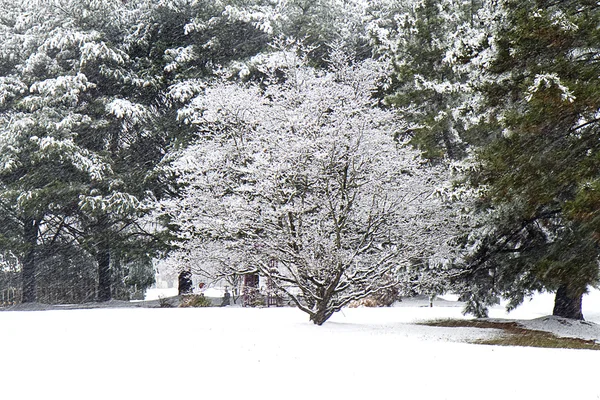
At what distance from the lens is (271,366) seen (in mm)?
8445

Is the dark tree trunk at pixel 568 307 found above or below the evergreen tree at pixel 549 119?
below

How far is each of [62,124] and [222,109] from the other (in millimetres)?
9144

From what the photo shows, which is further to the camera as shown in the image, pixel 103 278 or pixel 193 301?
pixel 103 278

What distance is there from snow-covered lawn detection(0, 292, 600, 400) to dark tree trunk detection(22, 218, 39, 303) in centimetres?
1298

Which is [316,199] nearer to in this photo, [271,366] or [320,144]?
[320,144]

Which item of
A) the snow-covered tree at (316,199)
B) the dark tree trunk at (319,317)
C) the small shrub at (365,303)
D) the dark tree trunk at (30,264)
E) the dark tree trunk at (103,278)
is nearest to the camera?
the snow-covered tree at (316,199)

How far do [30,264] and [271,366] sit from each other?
20.4 meters

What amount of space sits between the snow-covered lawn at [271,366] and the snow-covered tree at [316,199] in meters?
1.86

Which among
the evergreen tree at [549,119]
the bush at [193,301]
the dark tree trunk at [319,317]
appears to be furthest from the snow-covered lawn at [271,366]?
the bush at [193,301]

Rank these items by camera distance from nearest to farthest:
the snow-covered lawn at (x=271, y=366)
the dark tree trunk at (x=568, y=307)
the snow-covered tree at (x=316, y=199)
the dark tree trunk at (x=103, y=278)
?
the snow-covered lawn at (x=271, y=366) < the snow-covered tree at (x=316, y=199) < the dark tree trunk at (x=568, y=307) < the dark tree trunk at (x=103, y=278)

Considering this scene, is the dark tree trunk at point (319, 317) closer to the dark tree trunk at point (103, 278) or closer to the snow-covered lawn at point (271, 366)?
the snow-covered lawn at point (271, 366)

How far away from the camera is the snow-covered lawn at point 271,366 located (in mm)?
7156

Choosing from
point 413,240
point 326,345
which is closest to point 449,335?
point 413,240

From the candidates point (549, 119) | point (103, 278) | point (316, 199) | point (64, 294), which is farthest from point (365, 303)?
point (549, 119)
